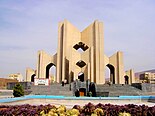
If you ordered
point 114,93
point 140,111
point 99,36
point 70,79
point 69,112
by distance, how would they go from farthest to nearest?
point 99,36, point 70,79, point 114,93, point 140,111, point 69,112

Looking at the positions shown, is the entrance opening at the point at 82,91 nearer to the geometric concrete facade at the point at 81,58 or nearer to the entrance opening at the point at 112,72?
the geometric concrete facade at the point at 81,58

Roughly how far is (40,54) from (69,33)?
21.0 feet

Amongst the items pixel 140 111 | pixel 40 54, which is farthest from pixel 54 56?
pixel 140 111

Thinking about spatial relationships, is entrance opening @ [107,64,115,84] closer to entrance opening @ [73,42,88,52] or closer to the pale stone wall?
entrance opening @ [73,42,88,52]

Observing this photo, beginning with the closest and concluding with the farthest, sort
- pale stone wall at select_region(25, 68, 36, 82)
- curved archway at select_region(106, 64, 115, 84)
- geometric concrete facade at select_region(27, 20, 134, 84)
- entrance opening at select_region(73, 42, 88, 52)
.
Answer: geometric concrete facade at select_region(27, 20, 134, 84)
curved archway at select_region(106, 64, 115, 84)
pale stone wall at select_region(25, 68, 36, 82)
entrance opening at select_region(73, 42, 88, 52)

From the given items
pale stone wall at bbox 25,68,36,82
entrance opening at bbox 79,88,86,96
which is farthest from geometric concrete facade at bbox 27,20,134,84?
entrance opening at bbox 79,88,86,96

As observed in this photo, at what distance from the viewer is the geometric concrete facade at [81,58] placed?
32.5 m

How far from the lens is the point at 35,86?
22.5 m

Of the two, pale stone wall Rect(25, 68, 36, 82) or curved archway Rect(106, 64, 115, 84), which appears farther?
pale stone wall Rect(25, 68, 36, 82)

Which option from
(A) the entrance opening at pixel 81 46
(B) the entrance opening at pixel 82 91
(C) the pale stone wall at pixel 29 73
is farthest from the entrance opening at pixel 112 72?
(C) the pale stone wall at pixel 29 73

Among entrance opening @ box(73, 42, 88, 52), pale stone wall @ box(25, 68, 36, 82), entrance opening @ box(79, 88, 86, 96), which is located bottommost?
entrance opening @ box(79, 88, 86, 96)

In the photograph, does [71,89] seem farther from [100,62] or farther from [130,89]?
[100,62]

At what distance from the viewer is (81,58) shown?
34062 mm

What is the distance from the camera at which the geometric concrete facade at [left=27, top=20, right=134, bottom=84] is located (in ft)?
107
